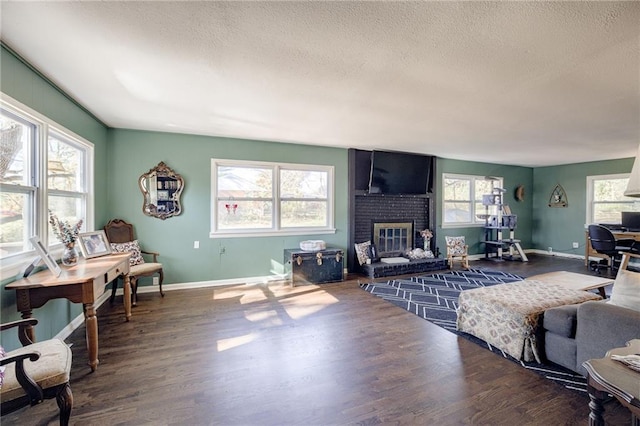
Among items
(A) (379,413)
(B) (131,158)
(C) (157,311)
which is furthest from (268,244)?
(A) (379,413)

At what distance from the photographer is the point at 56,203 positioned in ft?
9.79

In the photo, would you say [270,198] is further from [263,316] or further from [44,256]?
[44,256]

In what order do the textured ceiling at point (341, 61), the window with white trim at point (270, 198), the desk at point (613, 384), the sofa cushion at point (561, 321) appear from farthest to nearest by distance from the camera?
the window with white trim at point (270, 198), the sofa cushion at point (561, 321), the textured ceiling at point (341, 61), the desk at point (613, 384)

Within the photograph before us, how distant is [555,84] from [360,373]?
9.92 ft

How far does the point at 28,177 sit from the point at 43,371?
5.70 ft

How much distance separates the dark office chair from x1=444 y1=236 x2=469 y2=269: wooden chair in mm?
2326

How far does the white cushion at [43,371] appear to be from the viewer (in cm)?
143

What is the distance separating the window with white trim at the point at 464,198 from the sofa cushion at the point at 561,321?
4.50 meters

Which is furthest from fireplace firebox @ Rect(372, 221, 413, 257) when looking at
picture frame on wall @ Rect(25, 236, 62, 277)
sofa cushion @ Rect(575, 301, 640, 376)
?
picture frame on wall @ Rect(25, 236, 62, 277)

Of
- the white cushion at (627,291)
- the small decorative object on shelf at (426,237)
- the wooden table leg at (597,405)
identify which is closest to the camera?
the wooden table leg at (597,405)

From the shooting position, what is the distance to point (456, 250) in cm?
619

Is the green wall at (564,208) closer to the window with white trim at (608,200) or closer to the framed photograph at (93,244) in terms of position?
the window with white trim at (608,200)

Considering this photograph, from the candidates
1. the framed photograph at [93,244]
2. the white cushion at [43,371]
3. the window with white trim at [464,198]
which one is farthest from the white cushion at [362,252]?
the white cushion at [43,371]

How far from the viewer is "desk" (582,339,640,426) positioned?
118 centimetres
